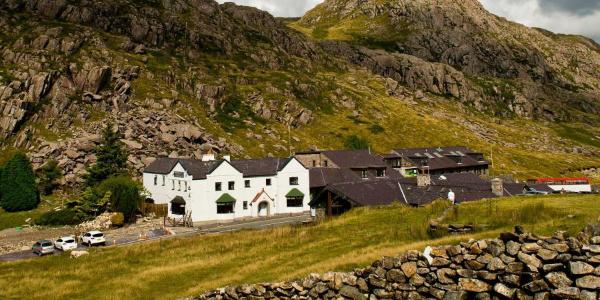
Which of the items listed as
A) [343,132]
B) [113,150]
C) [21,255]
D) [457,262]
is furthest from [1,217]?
[343,132]

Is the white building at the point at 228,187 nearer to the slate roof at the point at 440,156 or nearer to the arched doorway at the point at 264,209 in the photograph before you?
the arched doorway at the point at 264,209

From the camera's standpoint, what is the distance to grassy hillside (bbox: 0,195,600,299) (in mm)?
26531

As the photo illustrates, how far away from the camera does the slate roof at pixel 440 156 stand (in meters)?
→ 140

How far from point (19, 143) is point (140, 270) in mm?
107153

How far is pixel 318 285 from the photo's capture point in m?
22.3

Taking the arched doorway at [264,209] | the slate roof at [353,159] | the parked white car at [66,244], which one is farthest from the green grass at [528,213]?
the slate roof at [353,159]

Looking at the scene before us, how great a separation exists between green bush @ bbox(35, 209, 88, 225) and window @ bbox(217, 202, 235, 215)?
25261 millimetres

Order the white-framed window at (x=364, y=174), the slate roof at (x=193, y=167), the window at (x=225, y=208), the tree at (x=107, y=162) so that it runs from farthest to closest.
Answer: the white-framed window at (x=364, y=174)
the tree at (x=107, y=162)
the window at (x=225, y=208)
the slate roof at (x=193, y=167)

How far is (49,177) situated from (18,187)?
8.99 meters

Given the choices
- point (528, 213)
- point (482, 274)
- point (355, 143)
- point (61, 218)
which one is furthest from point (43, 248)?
point (355, 143)

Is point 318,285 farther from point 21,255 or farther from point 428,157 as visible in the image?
point 428,157

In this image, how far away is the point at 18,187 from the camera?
96688 millimetres

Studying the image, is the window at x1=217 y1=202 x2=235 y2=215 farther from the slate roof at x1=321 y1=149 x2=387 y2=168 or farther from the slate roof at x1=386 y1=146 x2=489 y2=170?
the slate roof at x1=386 y1=146 x2=489 y2=170

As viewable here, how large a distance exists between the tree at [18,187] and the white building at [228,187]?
22.6 metres
